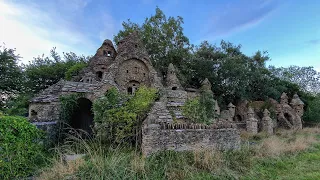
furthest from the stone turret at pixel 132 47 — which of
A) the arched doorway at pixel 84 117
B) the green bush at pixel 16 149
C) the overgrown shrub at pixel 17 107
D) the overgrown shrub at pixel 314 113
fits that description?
the overgrown shrub at pixel 314 113

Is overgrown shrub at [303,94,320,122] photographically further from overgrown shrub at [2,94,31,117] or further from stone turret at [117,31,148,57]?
overgrown shrub at [2,94,31,117]

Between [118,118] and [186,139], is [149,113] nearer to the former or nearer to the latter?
[118,118]

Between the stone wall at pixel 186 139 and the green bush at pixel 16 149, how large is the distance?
335 centimetres

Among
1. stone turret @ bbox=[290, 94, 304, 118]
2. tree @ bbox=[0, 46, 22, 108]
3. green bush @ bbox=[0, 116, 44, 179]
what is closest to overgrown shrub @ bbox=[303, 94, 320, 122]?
stone turret @ bbox=[290, 94, 304, 118]

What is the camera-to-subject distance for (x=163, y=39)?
27.2 metres

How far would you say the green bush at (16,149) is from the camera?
194 inches

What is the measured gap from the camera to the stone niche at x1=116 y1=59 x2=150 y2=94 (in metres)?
18.3

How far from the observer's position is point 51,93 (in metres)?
13.5

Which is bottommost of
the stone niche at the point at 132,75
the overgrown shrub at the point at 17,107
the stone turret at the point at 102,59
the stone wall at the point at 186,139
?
the stone wall at the point at 186,139

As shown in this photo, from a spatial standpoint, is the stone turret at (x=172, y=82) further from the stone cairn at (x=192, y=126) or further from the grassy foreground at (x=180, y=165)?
the grassy foreground at (x=180, y=165)

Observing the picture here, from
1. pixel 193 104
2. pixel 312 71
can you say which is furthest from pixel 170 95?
pixel 312 71

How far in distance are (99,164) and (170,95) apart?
13286 mm

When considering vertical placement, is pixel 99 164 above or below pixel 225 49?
below

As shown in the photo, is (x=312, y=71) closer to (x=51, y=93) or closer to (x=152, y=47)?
(x=152, y=47)
